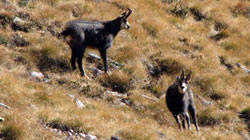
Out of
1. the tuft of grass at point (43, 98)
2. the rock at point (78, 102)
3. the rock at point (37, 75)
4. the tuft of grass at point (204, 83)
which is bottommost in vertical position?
the tuft of grass at point (204, 83)

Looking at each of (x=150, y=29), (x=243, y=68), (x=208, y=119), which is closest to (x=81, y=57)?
(x=208, y=119)

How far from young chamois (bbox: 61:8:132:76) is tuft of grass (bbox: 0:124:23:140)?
5.93 m

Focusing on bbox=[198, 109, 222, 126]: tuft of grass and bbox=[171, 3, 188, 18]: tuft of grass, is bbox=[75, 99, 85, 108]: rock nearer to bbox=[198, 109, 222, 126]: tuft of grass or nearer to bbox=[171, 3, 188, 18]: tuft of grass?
bbox=[198, 109, 222, 126]: tuft of grass

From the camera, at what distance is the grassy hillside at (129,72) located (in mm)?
11438

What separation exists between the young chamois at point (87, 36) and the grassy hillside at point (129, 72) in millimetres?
638

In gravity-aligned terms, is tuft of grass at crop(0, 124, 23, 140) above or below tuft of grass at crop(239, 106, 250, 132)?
above

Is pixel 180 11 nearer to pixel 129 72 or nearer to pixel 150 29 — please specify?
pixel 150 29

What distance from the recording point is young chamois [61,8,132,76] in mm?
15078

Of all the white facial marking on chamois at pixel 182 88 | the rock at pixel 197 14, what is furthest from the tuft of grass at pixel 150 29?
the white facial marking on chamois at pixel 182 88

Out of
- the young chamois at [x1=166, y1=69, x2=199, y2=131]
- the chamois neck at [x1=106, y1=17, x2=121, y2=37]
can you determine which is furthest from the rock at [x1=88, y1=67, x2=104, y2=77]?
the young chamois at [x1=166, y1=69, x2=199, y2=131]

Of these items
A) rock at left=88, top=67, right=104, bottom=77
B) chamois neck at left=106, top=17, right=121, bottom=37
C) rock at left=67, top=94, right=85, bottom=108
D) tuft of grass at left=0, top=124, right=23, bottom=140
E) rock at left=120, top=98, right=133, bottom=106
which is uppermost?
tuft of grass at left=0, top=124, right=23, bottom=140

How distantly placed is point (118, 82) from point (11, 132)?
22.1 ft

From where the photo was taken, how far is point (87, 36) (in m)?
15.5

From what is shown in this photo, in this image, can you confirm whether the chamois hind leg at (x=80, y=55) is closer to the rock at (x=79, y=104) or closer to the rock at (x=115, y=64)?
the rock at (x=115, y=64)
